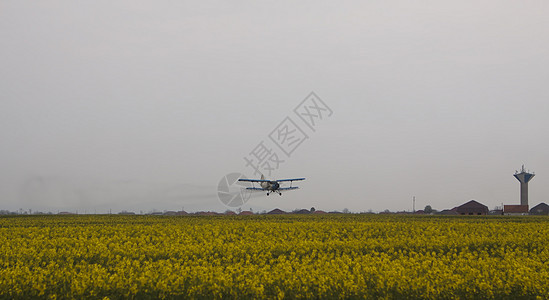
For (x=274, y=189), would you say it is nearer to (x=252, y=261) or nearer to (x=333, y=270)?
(x=252, y=261)

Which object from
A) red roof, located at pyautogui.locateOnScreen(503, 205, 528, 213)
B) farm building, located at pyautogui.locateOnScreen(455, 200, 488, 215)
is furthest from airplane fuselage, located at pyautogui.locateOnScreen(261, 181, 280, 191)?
red roof, located at pyautogui.locateOnScreen(503, 205, 528, 213)

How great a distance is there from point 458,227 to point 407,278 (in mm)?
28850

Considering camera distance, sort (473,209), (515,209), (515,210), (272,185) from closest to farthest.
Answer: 1. (272,185)
2. (473,209)
3. (515,210)
4. (515,209)

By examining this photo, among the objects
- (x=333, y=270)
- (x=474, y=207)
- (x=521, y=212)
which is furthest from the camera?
(x=521, y=212)

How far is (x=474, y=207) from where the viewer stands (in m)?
135

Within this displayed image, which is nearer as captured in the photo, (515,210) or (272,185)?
(272,185)

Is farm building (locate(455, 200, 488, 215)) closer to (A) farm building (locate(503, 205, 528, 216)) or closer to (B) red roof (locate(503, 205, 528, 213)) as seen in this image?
(A) farm building (locate(503, 205, 528, 216))

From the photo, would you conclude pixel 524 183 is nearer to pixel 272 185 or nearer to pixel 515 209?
pixel 515 209

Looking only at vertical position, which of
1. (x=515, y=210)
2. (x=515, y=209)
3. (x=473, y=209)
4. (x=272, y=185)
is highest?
(x=272, y=185)

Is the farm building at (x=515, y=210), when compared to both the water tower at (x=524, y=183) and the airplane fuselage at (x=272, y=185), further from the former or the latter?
the airplane fuselage at (x=272, y=185)

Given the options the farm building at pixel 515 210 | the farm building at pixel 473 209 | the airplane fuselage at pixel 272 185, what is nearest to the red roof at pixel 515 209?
the farm building at pixel 515 210

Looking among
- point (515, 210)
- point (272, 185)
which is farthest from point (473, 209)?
point (272, 185)

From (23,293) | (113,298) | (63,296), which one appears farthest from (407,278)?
(23,293)

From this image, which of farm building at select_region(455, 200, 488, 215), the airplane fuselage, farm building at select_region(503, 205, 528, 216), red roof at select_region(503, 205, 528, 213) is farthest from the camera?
red roof at select_region(503, 205, 528, 213)
